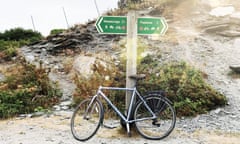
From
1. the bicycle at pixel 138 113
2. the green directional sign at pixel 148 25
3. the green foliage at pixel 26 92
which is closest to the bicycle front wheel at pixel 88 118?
the bicycle at pixel 138 113

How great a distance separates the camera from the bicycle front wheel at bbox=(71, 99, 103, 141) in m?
5.27

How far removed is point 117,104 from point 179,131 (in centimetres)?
153

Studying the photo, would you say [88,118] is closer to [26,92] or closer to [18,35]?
[26,92]

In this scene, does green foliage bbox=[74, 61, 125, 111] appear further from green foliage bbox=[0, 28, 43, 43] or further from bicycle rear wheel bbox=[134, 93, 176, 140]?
green foliage bbox=[0, 28, 43, 43]

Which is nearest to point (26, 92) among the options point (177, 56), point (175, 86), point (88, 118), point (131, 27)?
point (88, 118)

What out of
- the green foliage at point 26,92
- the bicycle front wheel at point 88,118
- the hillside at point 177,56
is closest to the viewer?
the bicycle front wheel at point 88,118

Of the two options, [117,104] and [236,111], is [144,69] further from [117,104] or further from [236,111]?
[236,111]

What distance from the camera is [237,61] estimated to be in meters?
9.34

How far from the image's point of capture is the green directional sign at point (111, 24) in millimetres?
5578

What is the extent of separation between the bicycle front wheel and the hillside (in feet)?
0.48

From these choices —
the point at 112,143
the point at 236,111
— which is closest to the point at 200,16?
the point at 236,111

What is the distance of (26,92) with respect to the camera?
316 inches

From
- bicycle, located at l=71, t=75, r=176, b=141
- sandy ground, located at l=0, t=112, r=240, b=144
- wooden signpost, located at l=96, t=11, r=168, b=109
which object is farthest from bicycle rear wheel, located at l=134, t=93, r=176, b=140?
wooden signpost, located at l=96, t=11, r=168, b=109

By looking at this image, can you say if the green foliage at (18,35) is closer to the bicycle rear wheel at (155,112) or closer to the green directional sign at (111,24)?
the green directional sign at (111,24)
